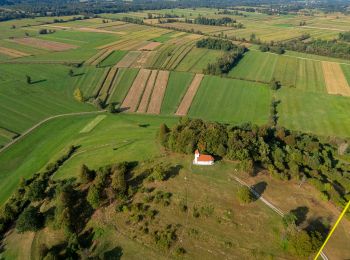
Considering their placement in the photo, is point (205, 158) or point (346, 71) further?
point (346, 71)

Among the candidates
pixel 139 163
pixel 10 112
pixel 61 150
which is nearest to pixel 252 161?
pixel 139 163

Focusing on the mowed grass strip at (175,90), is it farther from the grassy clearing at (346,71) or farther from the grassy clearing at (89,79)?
the grassy clearing at (346,71)

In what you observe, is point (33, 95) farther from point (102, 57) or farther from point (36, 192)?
point (36, 192)

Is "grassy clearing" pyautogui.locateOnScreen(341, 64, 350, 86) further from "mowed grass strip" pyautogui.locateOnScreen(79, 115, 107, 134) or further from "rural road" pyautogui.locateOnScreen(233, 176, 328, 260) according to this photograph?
"mowed grass strip" pyautogui.locateOnScreen(79, 115, 107, 134)

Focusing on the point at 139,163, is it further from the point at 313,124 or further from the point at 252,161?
the point at 313,124

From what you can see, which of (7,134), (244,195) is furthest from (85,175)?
(7,134)

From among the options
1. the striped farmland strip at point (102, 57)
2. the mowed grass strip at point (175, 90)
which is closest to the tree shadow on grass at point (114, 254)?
the mowed grass strip at point (175, 90)
